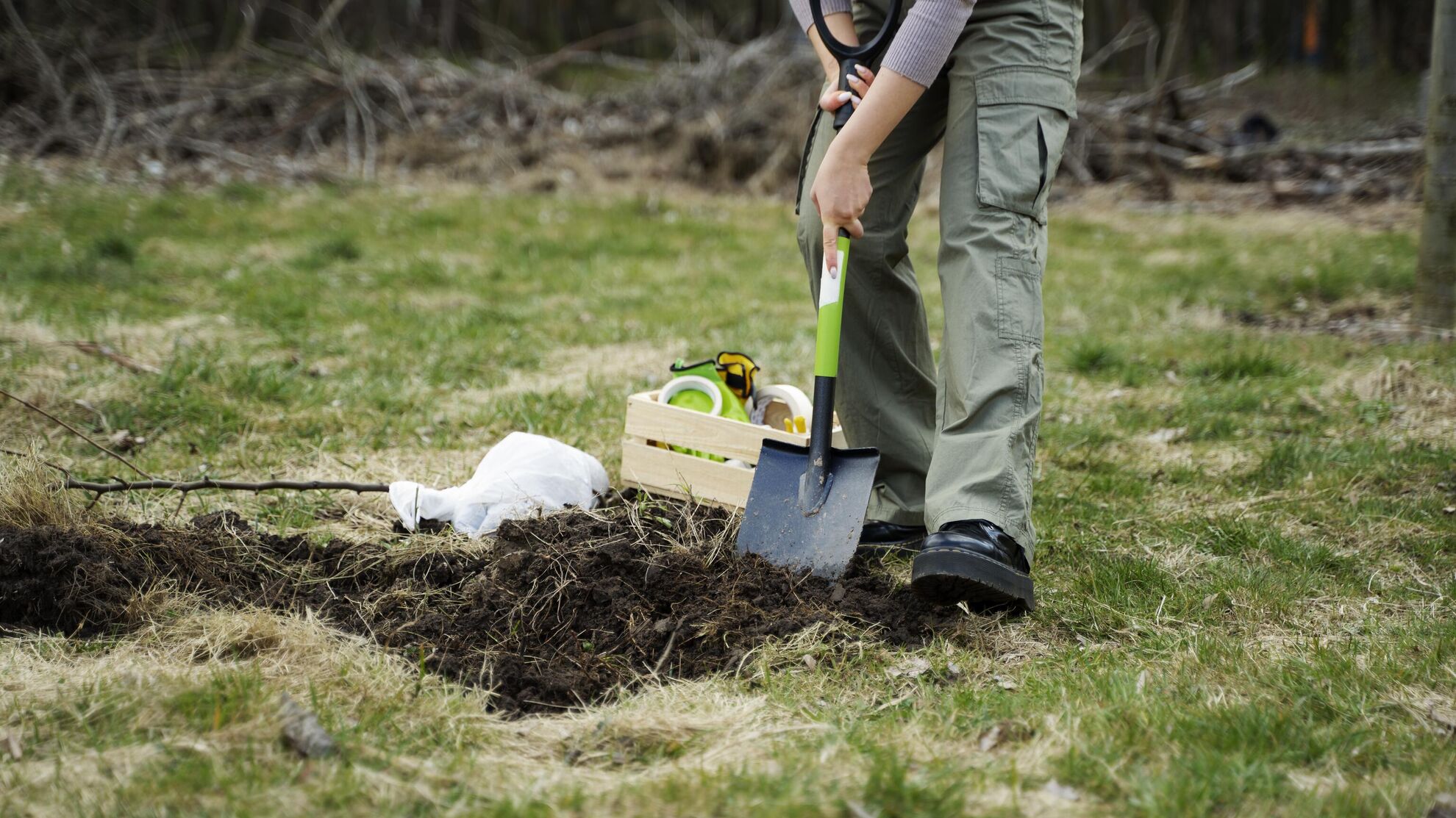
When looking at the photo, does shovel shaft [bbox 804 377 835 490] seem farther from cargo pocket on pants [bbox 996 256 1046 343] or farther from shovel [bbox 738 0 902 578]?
cargo pocket on pants [bbox 996 256 1046 343]

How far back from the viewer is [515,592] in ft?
8.42

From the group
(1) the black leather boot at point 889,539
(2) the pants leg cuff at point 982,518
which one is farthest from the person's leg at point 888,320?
(2) the pants leg cuff at point 982,518

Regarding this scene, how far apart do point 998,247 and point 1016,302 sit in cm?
13

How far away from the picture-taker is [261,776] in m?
1.79

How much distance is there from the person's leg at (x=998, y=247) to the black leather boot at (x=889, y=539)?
48 centimetres

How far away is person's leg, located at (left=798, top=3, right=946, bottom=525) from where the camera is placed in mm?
2865

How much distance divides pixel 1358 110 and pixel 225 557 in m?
13.9

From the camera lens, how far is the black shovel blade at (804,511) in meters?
2.68

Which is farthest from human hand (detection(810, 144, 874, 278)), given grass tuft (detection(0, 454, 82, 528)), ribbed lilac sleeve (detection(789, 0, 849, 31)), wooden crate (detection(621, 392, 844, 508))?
grass tuft (detection(0, 454, 82, 528))

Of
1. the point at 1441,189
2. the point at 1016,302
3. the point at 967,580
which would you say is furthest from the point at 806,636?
the point at 1441,189

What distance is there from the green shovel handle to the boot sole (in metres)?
0.54

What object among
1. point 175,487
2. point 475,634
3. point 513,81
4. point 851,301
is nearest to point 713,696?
point 475,634

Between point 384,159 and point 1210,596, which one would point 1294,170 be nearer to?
point 384,159

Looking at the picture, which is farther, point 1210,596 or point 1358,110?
point 1358,110
